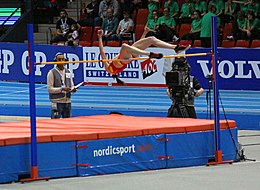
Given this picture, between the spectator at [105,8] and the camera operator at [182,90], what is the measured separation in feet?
31.1

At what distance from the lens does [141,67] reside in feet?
60.1

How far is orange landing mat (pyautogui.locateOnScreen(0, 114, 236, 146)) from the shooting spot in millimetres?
10734

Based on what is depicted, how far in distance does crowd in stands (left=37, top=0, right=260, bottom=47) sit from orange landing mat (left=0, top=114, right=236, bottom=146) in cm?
698

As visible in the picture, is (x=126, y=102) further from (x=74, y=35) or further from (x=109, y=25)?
(x=109, y=25)

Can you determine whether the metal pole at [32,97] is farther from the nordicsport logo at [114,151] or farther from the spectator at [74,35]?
the spectator at [74,35]

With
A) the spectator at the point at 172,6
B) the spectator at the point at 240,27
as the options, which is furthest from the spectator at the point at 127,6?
the spectator at the point at 240,27

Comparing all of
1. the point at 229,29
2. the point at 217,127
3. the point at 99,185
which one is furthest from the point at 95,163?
the point at 229,29

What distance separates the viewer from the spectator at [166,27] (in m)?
20.5

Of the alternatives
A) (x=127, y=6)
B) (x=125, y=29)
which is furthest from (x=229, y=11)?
(x=127, y=6)

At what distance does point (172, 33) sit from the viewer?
20547 millimetres

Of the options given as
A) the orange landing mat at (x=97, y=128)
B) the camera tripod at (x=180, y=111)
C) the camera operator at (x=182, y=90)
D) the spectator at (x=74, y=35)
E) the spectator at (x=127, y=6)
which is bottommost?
the orange landing mat at (x=97, y=128)

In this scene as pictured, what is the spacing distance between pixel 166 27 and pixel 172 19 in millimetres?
649

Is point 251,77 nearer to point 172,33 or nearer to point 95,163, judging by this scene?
point 172,33

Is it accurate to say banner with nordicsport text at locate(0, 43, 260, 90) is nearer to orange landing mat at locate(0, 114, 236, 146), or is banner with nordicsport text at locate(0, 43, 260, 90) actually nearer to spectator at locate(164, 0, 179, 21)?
orange landing mat at locate(0, 114, 236, 146)
